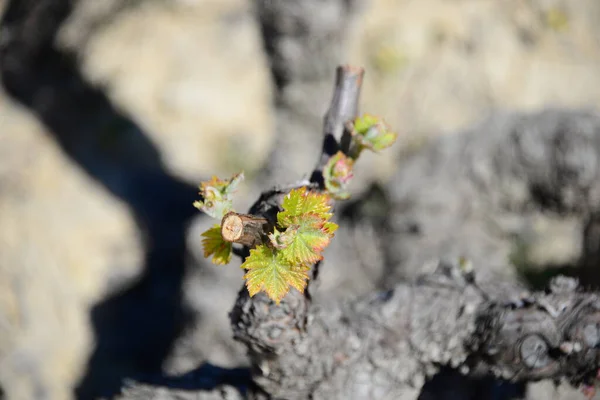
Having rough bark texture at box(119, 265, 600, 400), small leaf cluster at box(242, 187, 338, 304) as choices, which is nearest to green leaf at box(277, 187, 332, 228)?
small leaf cluster at box(242, 187, 338, 304)

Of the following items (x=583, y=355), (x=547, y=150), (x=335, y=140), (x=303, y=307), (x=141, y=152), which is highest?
(x=141, y=152)

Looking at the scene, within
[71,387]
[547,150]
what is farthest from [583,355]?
[71,387]

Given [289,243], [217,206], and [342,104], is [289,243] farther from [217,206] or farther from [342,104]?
[342,104]

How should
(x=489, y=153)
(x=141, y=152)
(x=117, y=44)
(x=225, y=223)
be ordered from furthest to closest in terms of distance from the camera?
1. (x=117, y=44)
2. (x=141, y=152)
3. (x=489, y=153)
4. (x=225, y=223)

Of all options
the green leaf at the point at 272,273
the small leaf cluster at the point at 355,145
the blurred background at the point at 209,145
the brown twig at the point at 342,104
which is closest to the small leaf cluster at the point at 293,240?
the green leaf at the point at 272,273

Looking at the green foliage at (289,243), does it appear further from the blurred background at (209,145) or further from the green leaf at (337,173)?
the blurred background at (209,145)

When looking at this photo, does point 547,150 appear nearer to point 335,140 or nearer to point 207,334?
point 335,140
